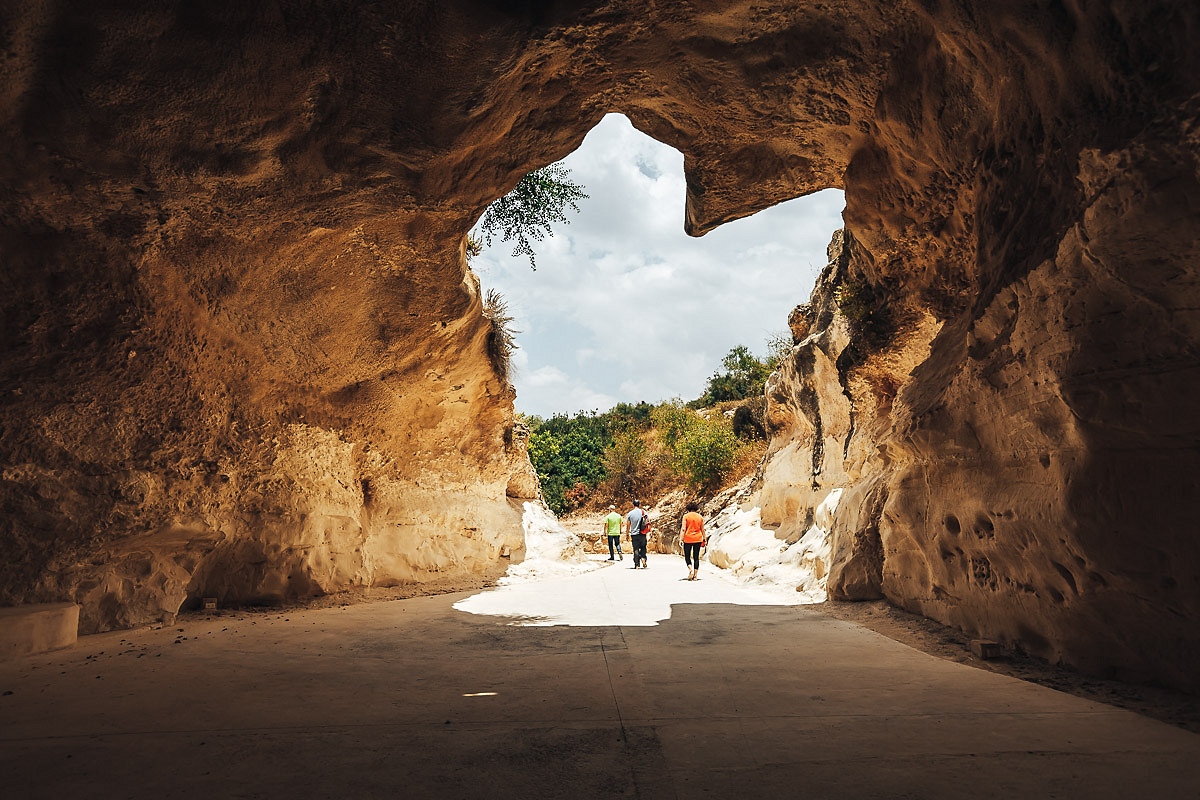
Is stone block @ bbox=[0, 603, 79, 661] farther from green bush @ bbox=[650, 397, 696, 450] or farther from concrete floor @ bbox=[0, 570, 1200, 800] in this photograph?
green bush @ bbox=[650, 397, 696, 450]

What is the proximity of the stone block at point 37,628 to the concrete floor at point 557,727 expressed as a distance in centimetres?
15

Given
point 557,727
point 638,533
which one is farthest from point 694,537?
point 557,727

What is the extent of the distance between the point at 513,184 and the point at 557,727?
4.86 metres

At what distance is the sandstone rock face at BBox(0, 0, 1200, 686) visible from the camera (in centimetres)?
364

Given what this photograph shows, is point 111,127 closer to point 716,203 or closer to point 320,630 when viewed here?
point 320,630

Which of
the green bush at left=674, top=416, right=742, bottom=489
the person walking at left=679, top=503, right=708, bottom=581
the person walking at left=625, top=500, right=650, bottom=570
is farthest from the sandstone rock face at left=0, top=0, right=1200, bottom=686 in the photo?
the green bush at left=674, top=416, right=742, bottom=489

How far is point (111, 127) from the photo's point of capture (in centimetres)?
473

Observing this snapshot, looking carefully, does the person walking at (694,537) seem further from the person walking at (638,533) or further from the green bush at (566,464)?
the green bush at (566,464)

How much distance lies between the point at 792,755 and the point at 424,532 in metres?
8.97

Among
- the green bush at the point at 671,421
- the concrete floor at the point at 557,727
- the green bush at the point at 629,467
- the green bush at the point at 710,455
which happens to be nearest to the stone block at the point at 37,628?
the concrete floor at the point at 557,727

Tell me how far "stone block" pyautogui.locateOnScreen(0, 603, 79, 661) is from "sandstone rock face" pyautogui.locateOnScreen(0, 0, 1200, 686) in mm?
558

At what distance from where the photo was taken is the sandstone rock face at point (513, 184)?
3.64m

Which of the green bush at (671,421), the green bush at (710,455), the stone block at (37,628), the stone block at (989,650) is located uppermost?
the green bush at (671,421)

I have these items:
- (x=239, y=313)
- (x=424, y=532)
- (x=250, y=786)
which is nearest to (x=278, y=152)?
(x=239, y=313)
